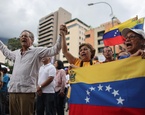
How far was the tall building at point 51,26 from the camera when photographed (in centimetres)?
9625

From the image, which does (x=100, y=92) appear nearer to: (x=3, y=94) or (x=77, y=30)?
(x=3, y=94)

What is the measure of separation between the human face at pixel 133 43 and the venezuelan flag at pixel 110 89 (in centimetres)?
17

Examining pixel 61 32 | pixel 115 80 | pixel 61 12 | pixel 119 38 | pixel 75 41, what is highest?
pixel 61 12

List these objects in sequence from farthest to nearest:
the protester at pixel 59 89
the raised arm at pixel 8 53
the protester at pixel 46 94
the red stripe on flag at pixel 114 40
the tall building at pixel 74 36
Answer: the tall building at pixel 74 36 < the red stripe on flag at pixel 114 40 < the protester at pixel 59 89 < the protester at pixel 46 94 < the raised arm at pixel 8 53

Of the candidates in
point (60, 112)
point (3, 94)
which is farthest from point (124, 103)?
point (3, 94)

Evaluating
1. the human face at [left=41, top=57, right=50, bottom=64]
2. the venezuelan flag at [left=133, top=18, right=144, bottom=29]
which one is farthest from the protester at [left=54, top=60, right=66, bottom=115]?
the venezuelan flag at [left=133, top=18, right=144, bottom=29]

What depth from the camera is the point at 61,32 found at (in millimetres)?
3312

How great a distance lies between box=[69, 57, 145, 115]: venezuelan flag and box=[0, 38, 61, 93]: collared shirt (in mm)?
606

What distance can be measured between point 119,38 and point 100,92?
5.64 metres

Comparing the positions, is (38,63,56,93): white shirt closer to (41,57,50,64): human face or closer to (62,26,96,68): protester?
(41,57,50,64): human face

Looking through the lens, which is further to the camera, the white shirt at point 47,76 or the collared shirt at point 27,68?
the white shirt at point 47,76

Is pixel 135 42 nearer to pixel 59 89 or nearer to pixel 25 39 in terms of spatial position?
pixel 25 39

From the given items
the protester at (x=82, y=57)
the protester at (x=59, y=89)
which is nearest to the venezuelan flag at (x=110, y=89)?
the protester at (x=82, y=57)

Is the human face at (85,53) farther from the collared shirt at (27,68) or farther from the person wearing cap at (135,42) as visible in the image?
the person wearing cap at (135,42)
